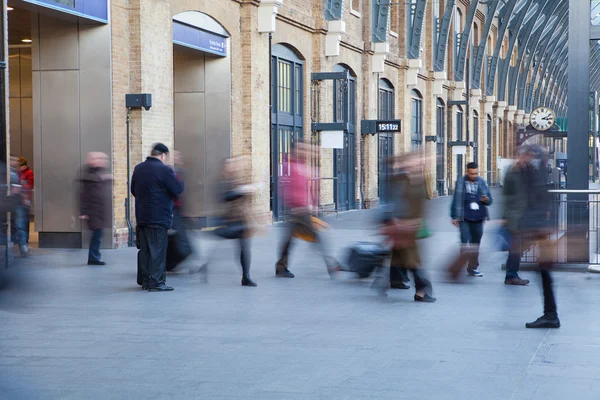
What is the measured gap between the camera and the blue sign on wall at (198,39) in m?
17.9

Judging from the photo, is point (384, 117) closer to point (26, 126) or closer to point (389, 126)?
point (389, 126)

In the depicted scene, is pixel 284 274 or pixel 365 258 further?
pixel 284 274

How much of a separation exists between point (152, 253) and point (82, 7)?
18.8ft

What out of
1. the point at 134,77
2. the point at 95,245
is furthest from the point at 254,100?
the point at 95,245

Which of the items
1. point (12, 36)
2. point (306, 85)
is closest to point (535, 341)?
point (12, 36)

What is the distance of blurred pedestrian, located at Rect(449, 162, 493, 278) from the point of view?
12258 millimetres

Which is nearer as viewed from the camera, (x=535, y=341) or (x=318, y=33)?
(x=535, y=341)

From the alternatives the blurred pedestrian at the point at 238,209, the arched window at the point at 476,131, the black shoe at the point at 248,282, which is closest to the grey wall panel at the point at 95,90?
the blurred pedestrian at the point at 238,209

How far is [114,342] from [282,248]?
475cm

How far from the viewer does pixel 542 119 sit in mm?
28938

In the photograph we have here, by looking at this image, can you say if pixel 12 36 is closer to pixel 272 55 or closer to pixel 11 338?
pixel 272 55

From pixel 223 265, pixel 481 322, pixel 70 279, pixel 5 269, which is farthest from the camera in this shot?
pixel 223 265

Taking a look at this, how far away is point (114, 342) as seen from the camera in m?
7.56

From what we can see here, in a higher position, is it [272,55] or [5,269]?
[272,55]
